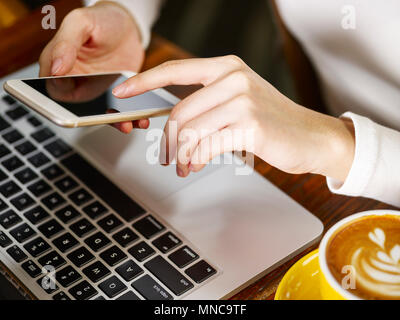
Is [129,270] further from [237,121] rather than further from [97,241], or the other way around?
[237,121]

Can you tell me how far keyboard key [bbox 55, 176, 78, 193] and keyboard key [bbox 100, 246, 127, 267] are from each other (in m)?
0.09

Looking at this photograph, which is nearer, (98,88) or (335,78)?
(98,88)

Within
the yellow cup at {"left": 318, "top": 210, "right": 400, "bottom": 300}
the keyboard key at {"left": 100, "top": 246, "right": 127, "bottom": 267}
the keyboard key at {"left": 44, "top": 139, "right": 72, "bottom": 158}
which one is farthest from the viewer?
the keyboard key at {"left": 44, "top": 139, "right": 72, "bottom": 158}

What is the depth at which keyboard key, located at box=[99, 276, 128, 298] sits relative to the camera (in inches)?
17.0

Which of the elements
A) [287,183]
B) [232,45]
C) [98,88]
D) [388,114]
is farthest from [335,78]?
[232,45]

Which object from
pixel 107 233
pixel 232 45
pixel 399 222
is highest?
pixel 399 222

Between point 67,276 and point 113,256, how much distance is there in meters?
0.04

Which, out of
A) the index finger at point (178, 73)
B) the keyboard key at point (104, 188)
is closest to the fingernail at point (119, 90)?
the index finger at point (178, 73)

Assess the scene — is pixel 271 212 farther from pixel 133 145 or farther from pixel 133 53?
pixel 133 53

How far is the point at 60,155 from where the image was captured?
554 mm

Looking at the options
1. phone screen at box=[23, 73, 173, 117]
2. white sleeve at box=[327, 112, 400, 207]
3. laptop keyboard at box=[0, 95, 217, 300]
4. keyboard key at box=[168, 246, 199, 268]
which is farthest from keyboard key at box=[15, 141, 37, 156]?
white sleeve at box=[327, 112, 400, 207]

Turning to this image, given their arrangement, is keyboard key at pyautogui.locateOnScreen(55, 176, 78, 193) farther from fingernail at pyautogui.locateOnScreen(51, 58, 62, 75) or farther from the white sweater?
the white sweater

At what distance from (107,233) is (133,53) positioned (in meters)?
0.27

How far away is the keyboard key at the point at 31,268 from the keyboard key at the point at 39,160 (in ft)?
0.41
